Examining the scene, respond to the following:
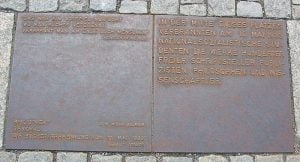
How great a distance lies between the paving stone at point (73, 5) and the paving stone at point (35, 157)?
1.56 m

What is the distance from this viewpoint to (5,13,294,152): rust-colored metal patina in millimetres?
4402

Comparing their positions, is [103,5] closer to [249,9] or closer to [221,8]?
[221,8]

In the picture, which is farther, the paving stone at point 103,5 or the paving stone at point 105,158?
the paving stone at point 103,5

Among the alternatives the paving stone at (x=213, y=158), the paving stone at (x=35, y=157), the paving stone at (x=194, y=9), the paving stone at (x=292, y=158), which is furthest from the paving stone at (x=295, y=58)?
the paving stone at (x=35, y=157)

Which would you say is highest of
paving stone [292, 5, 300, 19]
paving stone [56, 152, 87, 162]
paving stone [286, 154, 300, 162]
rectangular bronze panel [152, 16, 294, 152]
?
paving stone [292, 5, 300, 19]

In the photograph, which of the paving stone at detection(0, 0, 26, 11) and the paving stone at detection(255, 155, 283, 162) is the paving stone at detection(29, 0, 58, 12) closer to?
the paving stone at detection(0, 0, 26, 11)

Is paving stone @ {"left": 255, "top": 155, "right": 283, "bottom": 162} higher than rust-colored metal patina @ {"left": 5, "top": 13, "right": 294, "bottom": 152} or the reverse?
the reverse

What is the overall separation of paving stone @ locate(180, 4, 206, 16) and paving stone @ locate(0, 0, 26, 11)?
173 centimetres

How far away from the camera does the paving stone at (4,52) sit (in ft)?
14.7

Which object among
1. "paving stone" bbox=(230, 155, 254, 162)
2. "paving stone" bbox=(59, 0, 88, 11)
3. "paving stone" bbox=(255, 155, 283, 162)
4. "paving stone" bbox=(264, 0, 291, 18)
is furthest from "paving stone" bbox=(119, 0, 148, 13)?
"paving stone" bbox=(255, 155, 283, 162)

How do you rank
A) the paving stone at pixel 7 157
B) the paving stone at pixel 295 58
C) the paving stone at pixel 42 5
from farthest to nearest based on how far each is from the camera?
1. the paving stone at pixel 42 5
2. the paving stone at pixel 295 58
3. the paving stone at pixel 7 157

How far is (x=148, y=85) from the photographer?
452 cm

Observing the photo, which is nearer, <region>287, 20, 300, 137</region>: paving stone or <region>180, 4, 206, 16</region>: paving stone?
<region>287, 20, 300, 137</region>: paving stone

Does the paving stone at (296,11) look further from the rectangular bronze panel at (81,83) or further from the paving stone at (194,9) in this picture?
the rectangular bronze panel at (81,83)
